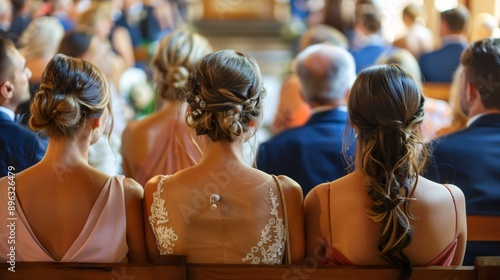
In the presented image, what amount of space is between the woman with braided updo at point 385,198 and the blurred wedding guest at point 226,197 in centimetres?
10

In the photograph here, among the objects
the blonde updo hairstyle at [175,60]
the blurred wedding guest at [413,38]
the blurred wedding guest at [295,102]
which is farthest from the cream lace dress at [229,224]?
the blurred wedding guest at [413,38]

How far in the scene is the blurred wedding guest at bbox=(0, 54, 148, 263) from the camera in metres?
2.38

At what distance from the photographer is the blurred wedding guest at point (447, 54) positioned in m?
7.20

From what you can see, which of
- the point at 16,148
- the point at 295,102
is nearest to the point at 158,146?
the point at 16,148

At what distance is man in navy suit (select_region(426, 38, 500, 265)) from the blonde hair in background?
2799 millimetres

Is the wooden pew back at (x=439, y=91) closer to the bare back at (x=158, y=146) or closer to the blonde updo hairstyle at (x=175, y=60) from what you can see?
the blonde updo hairstyle at (x=175, y=60)

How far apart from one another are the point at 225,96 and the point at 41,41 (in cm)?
298

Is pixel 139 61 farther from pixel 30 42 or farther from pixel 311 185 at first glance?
pixel 311 185

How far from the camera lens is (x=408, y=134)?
2369mm

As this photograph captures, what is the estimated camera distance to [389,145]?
236cm

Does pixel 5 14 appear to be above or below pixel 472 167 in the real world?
below

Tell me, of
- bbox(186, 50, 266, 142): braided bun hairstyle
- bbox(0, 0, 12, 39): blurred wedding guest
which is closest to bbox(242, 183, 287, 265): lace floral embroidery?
bbox(186, 50, 266, 142): braided bun hairstyle

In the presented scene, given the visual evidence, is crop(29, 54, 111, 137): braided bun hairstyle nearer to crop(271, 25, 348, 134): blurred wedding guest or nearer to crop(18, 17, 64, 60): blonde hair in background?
crop(18, 17, 64, 60): blonde hair in background

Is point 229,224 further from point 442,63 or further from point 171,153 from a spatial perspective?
point 442,63
